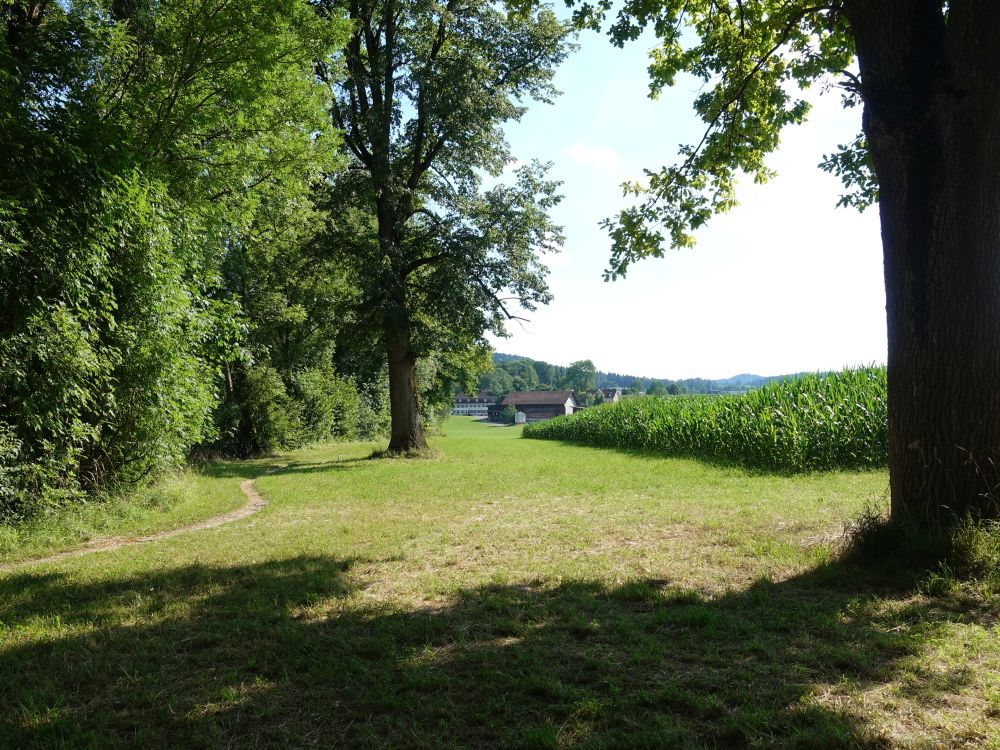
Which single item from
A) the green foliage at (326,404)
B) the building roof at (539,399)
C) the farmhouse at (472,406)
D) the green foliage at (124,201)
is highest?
the green foliage at (124,201)

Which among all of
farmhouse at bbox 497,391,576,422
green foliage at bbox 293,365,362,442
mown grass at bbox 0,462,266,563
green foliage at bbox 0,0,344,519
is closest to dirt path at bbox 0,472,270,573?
mown grass at bbox 0,462,266,563

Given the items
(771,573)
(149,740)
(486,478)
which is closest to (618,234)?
(771,573)

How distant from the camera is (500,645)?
165 inches

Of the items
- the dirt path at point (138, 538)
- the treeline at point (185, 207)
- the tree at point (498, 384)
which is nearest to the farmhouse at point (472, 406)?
the tree at point (498, 384)

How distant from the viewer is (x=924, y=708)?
10.3ft

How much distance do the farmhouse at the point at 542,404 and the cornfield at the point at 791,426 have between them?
295ft

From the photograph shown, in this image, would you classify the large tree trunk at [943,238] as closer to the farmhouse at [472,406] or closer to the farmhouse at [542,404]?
the farmhouse at [542,404]

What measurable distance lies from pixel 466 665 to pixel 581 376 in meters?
142

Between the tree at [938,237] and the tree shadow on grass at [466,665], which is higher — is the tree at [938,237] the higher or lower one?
the higher one

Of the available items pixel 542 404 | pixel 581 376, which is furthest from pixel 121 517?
pixel 581 376

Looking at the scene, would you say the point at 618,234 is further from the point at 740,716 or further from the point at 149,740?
the point at 149,740

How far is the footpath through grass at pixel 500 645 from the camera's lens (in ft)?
10.3

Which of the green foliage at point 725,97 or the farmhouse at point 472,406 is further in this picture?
the farmhouse at point 472,406

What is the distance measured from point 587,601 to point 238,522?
6.79 metres
